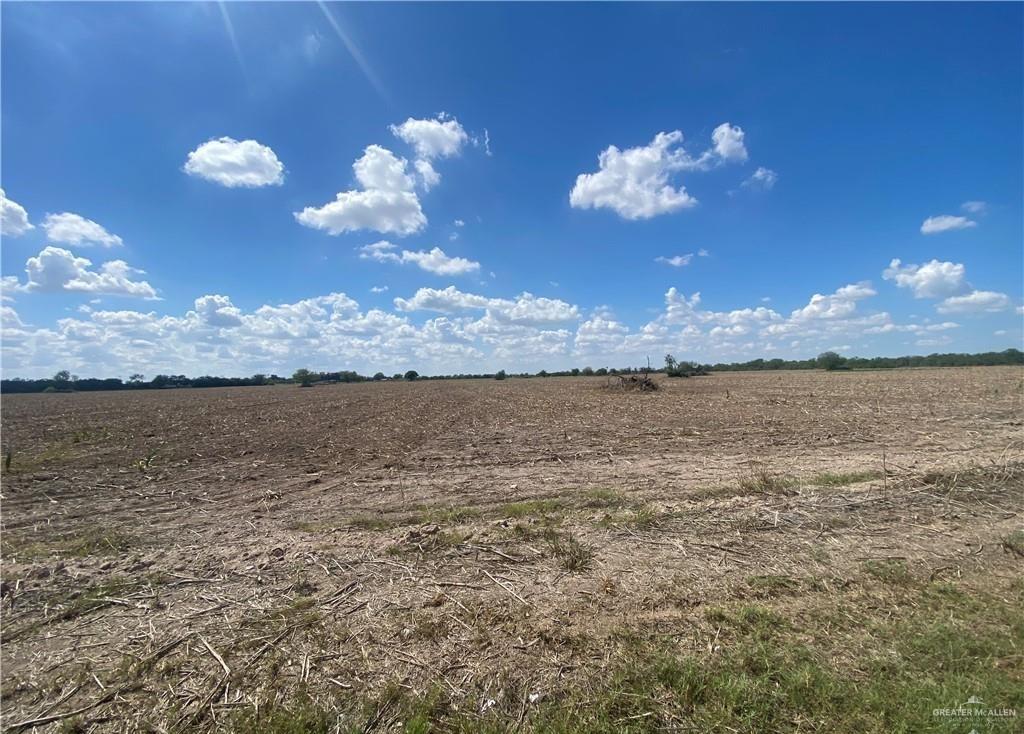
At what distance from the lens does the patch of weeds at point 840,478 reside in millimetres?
6961

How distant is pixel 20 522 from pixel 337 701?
730cm

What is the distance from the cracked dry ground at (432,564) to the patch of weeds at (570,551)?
3cm

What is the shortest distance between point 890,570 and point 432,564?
4684 millimetres

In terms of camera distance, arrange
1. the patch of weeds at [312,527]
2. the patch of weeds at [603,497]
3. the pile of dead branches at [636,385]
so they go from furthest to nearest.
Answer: the pile of dead branches at [636,385]
the patch of weeds at [603,497]
the patch of weeds at [312,527]

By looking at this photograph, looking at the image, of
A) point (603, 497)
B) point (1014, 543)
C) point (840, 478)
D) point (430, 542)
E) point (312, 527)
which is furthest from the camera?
point (840, 478)

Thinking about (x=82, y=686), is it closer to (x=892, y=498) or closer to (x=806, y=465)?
(x=892, y=498)

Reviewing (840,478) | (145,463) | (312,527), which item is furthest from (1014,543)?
(145,463)

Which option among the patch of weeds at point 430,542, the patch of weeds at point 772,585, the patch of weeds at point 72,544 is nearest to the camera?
the patch of weeds at point 772,585

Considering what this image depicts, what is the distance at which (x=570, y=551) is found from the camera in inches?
187

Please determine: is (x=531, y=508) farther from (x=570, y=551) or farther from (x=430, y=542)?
(x=430, y=542)

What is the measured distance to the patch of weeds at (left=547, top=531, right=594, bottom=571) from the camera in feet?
14.6

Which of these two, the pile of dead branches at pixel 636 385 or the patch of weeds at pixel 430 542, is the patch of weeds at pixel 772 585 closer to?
the patch of weeds at pixel 430 542

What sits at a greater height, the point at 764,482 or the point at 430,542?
the point at 764,482

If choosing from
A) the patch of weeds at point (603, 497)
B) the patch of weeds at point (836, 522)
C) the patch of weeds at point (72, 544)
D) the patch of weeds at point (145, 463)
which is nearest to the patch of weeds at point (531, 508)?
the patch of weeds at point (603, 497)
